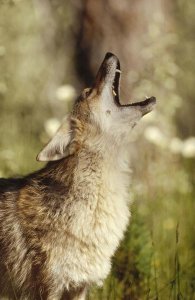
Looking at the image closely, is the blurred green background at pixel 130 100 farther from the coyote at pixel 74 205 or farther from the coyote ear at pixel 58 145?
the coyote ear at pixel 58 145

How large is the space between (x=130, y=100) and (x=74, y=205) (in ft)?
11.1

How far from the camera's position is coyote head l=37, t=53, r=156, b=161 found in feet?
19.2

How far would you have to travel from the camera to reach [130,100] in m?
8.90

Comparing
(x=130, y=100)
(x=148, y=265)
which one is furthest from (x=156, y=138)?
(x=148, y=265)

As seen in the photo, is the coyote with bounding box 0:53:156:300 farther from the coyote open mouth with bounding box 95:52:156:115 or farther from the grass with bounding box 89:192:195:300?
the grass with bounding box 89:192:195:300

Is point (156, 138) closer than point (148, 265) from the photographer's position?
No

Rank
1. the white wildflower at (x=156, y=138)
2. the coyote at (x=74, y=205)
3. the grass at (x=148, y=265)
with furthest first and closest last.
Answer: the white wildflower at (x=156, y=138), the grass at (x=148, y=265), the coyote at (x=74, y=205)

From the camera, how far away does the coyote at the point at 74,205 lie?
5.53 metres

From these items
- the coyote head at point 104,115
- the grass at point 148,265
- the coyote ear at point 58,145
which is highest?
the coyote head at point 104,115

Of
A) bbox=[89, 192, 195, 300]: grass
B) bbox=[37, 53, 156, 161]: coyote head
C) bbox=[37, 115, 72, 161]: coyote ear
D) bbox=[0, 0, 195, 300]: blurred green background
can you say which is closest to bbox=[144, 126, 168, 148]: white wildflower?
bbox=[0, 0, 195, 300]: blurred green background

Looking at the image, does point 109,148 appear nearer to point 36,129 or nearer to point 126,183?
point 126,183

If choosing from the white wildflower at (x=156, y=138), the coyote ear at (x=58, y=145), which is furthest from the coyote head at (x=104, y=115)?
the white wildflower at (x=156, y=138)

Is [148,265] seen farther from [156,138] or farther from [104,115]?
[156,138]

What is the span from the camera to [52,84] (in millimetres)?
11383
